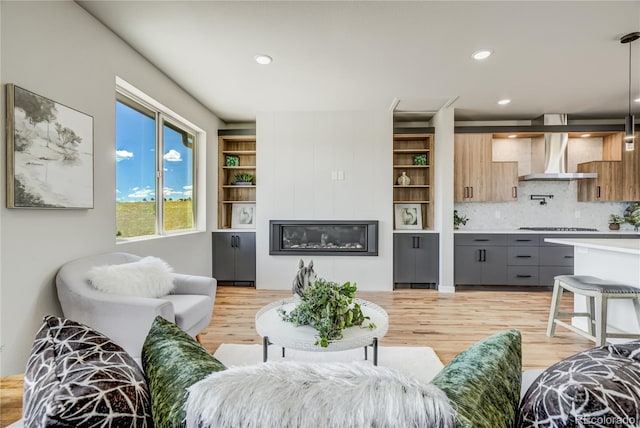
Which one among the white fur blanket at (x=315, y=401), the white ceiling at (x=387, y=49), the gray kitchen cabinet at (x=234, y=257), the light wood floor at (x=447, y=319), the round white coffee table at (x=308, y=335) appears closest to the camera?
the white fur blanket at (x=315, y=401)

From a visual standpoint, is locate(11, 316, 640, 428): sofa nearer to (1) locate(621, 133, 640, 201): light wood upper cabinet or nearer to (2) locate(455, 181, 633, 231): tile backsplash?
(2) locate(455, 181, 633, 231): tile backsplash

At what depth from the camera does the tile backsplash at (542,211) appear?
16.4ft

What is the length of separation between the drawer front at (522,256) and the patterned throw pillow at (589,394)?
4.40 metres

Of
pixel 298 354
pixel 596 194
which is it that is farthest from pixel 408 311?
pixel 596 194

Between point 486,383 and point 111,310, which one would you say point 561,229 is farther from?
point 111,310

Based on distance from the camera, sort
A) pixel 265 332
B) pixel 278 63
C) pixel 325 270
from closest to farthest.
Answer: pixel 265 332, pixel 278 63, pixel 325 270

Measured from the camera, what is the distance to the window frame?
2984mm

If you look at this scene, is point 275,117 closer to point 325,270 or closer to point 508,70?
point 325,270

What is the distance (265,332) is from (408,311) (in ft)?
7.58

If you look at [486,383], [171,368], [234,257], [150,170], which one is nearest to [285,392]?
[171,368]

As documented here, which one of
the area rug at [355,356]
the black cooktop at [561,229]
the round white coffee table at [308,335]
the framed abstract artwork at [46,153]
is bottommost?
the area rug at [355,356]

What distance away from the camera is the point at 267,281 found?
4719 millimetres

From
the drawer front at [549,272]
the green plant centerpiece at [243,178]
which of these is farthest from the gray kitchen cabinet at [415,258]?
the green plant centerpiece at [243,178]

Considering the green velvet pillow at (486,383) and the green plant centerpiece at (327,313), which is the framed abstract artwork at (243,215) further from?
the green velvet pillow at (486,383)
